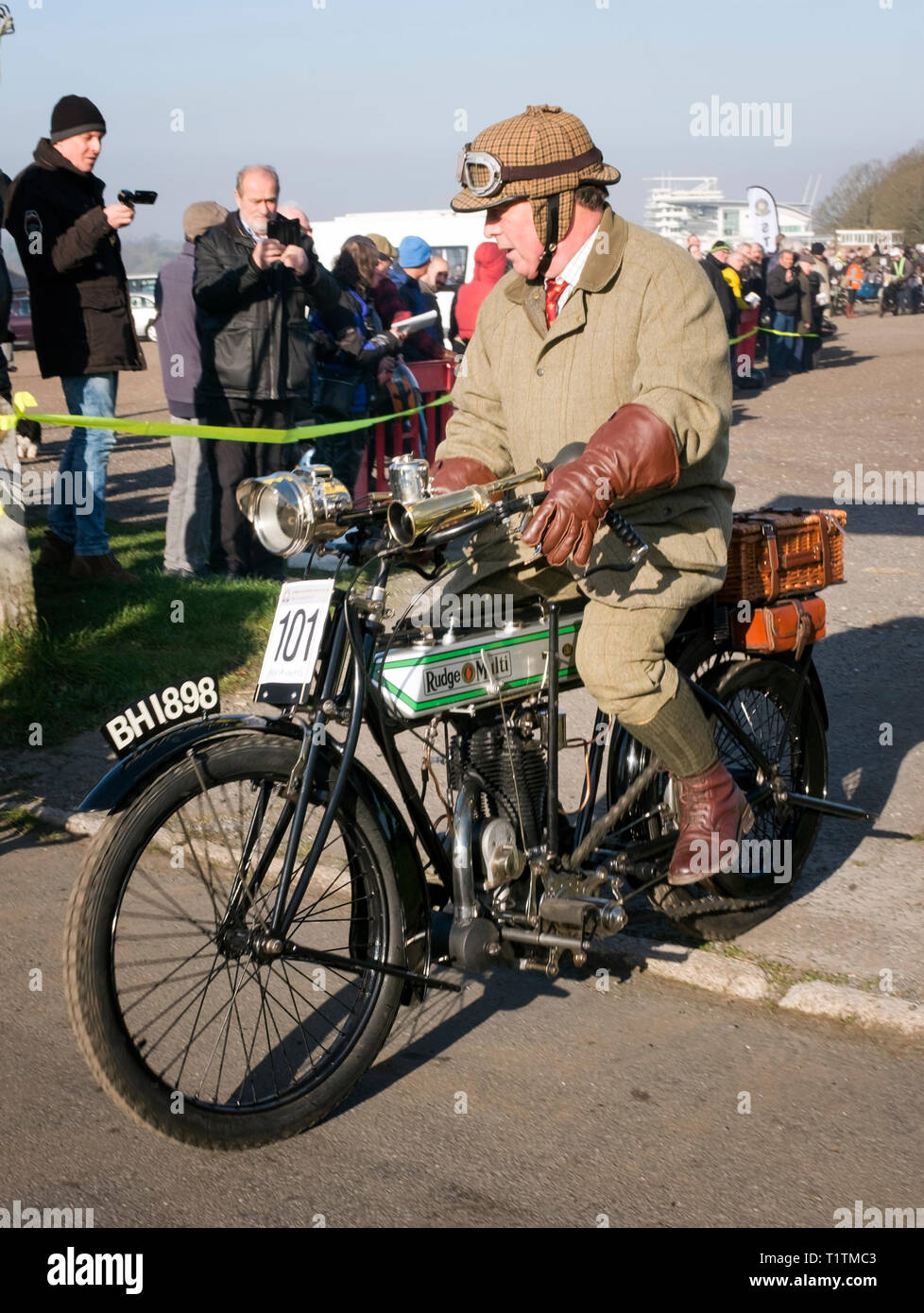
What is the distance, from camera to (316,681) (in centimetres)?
346

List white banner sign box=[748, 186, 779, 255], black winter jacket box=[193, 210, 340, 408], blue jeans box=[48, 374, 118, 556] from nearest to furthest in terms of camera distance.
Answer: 1. blue jeans box=[48, 374, 118, 556]
2. black winter jacket box=[193, 210, 340, 408]
3. white banner sign box=[748, 186, 779, 255]

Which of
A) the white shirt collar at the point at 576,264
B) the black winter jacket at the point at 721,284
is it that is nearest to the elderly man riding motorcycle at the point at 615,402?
the white shirt collar at the point at 576,264

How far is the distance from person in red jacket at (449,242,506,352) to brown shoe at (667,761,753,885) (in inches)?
353

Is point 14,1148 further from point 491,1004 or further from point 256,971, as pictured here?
point 491,1004

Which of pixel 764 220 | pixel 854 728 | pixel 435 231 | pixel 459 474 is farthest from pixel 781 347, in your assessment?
pixel 459 474

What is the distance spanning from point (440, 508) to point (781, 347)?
24496 mm

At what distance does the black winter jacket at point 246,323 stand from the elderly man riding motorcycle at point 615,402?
462cm

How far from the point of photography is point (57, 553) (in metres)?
8.51

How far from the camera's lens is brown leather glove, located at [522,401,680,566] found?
3205mm

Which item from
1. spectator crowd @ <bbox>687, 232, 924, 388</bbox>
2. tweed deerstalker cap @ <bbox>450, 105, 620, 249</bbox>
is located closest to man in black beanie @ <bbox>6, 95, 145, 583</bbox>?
tweed deerstalker cap @ <bbox>450, 105, 620, 249</bbox>

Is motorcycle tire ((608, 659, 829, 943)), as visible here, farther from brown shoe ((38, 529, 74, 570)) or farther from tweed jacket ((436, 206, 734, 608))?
brown shoe ((38, 529, 74, 570))

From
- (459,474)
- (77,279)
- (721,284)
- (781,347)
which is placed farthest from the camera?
(781,347)

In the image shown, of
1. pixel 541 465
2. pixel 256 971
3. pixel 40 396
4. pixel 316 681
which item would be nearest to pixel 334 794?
pixel 316 681

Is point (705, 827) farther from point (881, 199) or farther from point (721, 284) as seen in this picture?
point (881, 199)
